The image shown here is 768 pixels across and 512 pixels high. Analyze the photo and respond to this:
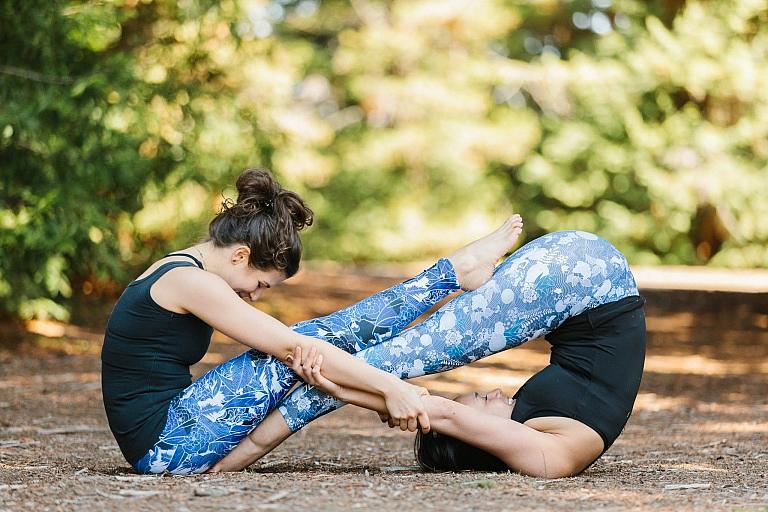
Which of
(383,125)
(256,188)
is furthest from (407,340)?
(383,125)

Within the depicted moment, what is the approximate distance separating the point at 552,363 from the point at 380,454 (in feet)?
3.88

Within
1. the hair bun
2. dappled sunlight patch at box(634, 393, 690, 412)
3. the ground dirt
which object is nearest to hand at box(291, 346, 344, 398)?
the ground dirt

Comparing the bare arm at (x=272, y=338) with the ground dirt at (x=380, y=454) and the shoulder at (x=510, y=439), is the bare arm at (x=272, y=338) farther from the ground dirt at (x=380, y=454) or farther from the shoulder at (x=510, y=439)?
the ground dirt at (x=380, y=454)

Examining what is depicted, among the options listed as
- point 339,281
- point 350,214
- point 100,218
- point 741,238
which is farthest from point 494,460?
point 350,214

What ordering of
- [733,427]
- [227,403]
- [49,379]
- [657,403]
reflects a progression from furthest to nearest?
1. [49,379]
2. [657,403]
3. [733,427]
4. [227,403]

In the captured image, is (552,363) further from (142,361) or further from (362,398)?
(142,361)

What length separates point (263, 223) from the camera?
3217mm

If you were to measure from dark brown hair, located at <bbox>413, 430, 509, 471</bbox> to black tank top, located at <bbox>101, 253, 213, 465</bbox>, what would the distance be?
2.96ft

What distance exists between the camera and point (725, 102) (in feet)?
53.1

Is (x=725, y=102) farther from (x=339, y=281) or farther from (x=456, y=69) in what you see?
(x=339, y=281)

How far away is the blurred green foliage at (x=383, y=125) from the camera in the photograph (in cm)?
679

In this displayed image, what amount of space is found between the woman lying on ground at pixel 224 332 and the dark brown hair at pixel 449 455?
0.23 metres

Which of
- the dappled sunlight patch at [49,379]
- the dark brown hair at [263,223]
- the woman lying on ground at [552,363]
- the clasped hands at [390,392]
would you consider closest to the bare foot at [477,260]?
the woman lying on ground at [552,363]

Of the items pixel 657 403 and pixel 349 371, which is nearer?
pixel 349 371
